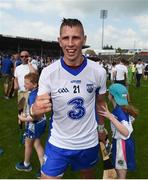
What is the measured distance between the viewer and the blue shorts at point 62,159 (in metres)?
4.25

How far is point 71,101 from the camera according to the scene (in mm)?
4152

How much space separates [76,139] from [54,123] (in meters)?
0.29

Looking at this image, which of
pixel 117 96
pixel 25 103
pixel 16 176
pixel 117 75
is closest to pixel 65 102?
pixel 117 96

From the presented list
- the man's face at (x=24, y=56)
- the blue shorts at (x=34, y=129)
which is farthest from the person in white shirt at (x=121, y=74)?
the blue shorts at (x=34, y=129)

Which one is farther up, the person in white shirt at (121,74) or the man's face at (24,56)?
the man's face at (24,56)

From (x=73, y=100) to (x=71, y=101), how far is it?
0.07 feet

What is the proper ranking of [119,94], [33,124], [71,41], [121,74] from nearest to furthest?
[71,41] < [119,94] < [33,124] < [121,74]

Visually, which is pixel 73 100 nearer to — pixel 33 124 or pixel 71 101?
pixel 71 101

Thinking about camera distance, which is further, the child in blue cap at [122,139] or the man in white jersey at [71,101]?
the child in blue cap at [122,139]

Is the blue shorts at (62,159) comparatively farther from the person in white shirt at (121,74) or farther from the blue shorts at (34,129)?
the person in white shirt at (121,74)

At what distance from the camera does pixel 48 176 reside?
425 cm

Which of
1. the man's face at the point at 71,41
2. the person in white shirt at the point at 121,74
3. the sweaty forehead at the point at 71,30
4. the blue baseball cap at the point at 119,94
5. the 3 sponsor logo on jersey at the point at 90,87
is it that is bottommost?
the person in white shirt at the point at 121,74

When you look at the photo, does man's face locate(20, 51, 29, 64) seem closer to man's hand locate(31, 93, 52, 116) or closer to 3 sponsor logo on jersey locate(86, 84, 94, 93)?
3 sponsor logo on jersey locate(86, 84, 94, 93)

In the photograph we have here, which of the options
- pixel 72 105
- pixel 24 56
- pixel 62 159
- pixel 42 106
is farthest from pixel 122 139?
pixel 24 56
